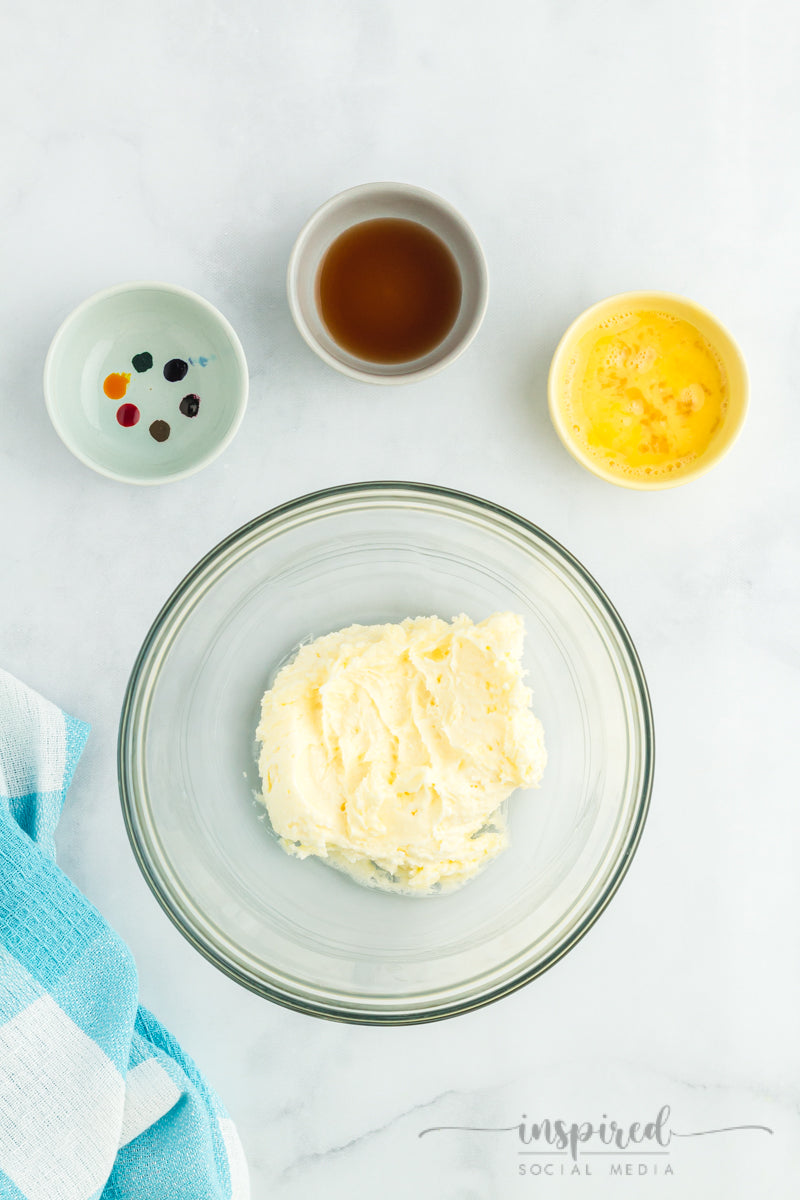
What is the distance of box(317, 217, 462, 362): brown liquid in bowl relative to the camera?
1.61 m

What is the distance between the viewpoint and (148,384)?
5.35ft

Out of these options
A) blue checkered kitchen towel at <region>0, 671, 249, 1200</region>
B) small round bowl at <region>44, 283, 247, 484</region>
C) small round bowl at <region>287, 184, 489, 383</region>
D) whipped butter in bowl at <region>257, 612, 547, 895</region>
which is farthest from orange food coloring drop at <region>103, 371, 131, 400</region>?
whipped butter in bowl at <region>257, 612, 547, 895</region>

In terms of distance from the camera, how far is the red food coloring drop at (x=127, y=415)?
63.6 inches

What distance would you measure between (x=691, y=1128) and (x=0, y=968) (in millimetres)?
1321

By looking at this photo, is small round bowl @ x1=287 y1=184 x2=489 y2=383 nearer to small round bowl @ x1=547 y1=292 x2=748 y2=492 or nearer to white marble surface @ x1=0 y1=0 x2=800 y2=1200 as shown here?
white marble surface @ x1=0 y1=0 x2=800 y2=1200

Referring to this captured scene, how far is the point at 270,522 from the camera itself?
151 centimetres

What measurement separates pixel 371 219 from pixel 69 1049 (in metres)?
1.56

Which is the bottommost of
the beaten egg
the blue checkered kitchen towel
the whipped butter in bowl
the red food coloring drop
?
the blue checkered kitchen towel

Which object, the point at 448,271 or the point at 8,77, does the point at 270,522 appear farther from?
the point at 8,77

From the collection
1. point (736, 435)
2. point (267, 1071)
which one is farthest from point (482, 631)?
point (267, 1071)

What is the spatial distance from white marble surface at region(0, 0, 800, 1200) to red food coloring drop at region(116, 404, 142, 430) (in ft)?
0.41

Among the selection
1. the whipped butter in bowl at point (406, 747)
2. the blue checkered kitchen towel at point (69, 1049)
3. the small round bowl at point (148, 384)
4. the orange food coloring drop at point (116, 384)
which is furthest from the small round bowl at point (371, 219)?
the blue checkered kitchen towel at point (69, 1049)

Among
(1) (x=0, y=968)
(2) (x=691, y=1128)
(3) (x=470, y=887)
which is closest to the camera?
(1) (x=0, y=968)

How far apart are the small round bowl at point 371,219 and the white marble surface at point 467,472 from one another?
0.08m
